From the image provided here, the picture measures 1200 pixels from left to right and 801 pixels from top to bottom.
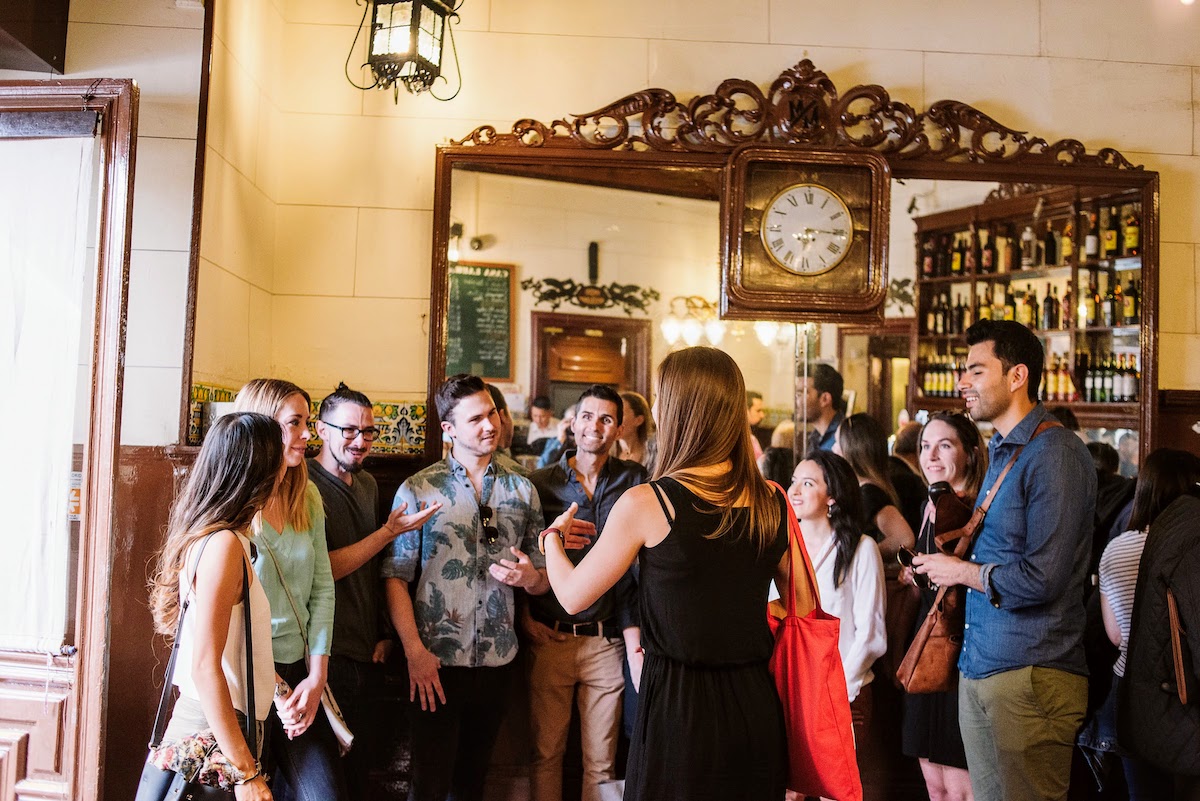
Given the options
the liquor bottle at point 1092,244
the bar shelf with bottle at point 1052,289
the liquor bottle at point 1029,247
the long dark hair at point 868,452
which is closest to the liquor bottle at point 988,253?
the bar shelf with bottle at point 1052,289

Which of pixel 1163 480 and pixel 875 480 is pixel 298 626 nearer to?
pixel 875 480

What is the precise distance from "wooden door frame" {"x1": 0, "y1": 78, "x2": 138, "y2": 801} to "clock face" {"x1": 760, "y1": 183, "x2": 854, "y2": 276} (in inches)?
101

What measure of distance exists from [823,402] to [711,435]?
239 centimetres

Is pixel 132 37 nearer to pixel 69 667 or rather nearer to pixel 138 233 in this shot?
pixel 138 233

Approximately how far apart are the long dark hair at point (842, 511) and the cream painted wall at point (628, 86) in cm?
179

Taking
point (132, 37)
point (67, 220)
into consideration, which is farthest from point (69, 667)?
point (132, 37)

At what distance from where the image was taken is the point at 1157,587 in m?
3.07

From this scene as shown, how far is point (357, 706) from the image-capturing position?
3.27 meters

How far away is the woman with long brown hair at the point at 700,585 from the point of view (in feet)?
7.25

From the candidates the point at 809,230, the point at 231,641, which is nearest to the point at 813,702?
the point at 231,641

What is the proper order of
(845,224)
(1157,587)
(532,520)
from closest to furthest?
(1157,587) < (532,520) < (845,224)

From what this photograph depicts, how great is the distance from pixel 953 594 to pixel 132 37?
334cm

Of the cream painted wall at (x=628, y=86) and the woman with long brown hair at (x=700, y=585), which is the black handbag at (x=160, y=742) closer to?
the woman with long brown hair at (x=700, y=585)

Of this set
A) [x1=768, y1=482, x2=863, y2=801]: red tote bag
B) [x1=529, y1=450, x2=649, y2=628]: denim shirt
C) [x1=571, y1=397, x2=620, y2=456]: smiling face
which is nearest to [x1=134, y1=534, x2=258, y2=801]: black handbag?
[x1=768, y1=482, x2=863, y2=801]: red tote bag
